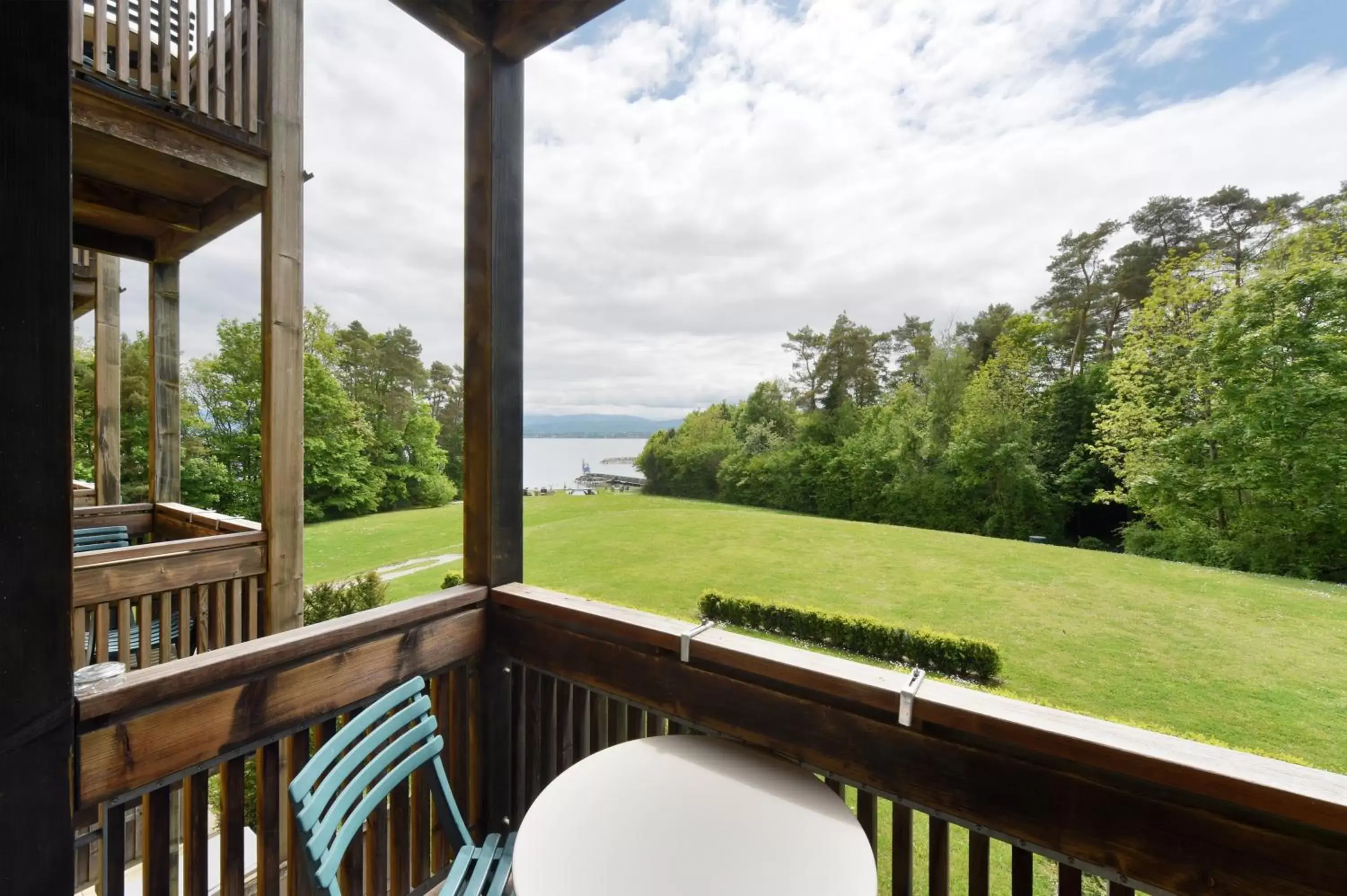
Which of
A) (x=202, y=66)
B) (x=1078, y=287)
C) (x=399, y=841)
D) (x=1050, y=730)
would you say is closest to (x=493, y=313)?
(x=399, y=841)

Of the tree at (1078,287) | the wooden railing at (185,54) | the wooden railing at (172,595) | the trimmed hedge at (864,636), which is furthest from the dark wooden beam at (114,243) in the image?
the tree at (1078,287)

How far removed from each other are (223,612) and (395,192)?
24.8 feet

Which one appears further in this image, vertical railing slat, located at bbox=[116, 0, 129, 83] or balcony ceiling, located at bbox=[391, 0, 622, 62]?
vertical railing slat, located at bbox=[116, 0, 129, 83]

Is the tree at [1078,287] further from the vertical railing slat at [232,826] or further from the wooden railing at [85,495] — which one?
the wooden railing at [85,495]

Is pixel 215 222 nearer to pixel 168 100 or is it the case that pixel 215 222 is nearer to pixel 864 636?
pixel 168 100

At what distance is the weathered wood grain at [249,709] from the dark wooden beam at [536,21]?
153cm

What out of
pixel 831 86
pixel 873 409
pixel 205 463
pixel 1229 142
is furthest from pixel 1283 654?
pixel 205 463

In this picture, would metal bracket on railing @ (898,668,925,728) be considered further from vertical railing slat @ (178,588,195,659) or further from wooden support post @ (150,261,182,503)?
wooden support post @ (150,261,182,503)

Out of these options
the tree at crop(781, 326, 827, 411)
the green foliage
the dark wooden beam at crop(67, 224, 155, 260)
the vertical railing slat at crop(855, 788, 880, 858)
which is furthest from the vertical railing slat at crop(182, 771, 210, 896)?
the tree at crop(781, 326, 827, 411)

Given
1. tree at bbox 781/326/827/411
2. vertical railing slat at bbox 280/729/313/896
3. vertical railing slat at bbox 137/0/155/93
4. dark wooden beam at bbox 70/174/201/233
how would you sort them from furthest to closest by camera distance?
tree at bbox 781/326/827/411, dark wooden beam at bbox 70/174/201/233, vertical railing slat at bbox 137/0/155/93, vertical railing slat at bbox 280/729/313/896

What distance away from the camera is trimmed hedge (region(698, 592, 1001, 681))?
13.7ft

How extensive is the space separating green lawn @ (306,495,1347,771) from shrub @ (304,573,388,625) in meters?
1.16

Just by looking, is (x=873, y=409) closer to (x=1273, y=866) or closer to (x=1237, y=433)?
(x=1237, y=433)

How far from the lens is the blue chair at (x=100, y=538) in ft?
9.23
